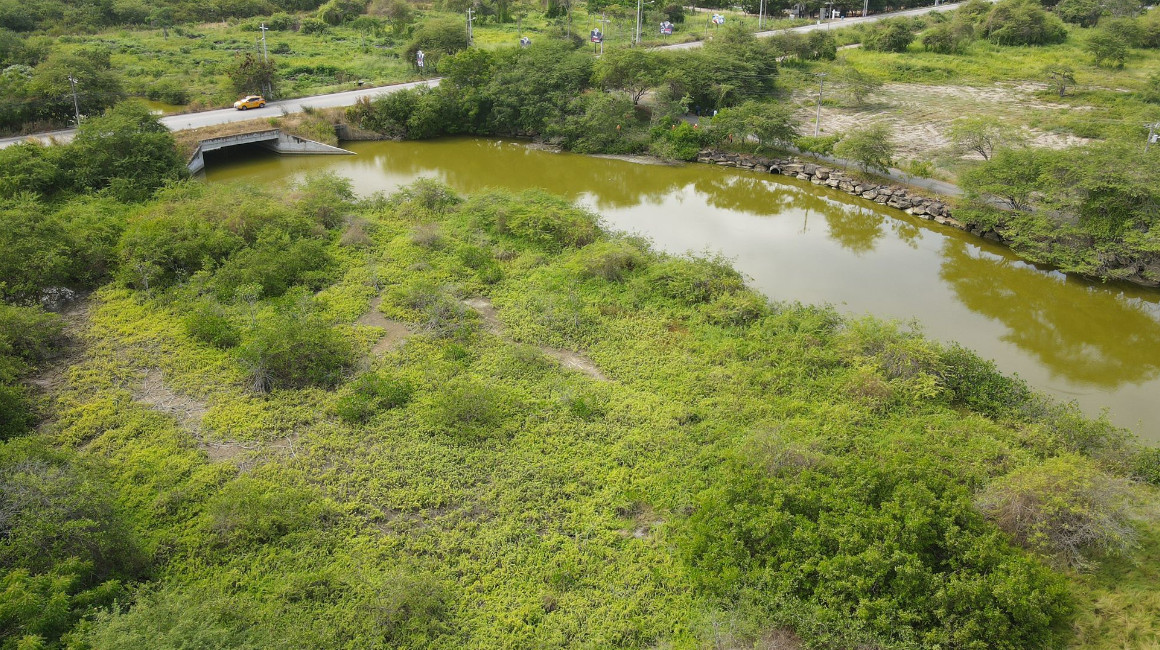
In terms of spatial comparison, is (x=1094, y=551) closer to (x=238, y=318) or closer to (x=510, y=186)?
(x=238, y=318)

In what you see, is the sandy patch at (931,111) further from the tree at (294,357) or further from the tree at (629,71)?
the tree at (294,357)

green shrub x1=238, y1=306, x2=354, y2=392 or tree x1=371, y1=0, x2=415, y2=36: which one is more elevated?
tree x1=371, y1=0, x2=415, y2=36

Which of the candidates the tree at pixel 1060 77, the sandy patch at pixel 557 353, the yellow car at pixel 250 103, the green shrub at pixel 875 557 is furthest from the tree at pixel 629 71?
the green shrub at pixel 875 557

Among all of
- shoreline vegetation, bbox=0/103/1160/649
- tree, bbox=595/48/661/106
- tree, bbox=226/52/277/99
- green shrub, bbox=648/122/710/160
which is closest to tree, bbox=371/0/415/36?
tree, bbox=226/52/277/99

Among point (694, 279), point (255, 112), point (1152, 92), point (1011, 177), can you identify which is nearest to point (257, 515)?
point (694, 279)

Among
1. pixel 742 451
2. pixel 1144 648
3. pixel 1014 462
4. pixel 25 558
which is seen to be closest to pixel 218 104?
pixel 25 558

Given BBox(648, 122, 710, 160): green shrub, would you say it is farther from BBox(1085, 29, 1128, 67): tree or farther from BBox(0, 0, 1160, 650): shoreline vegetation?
BBox(1085, 29, 1128, 67): tree
